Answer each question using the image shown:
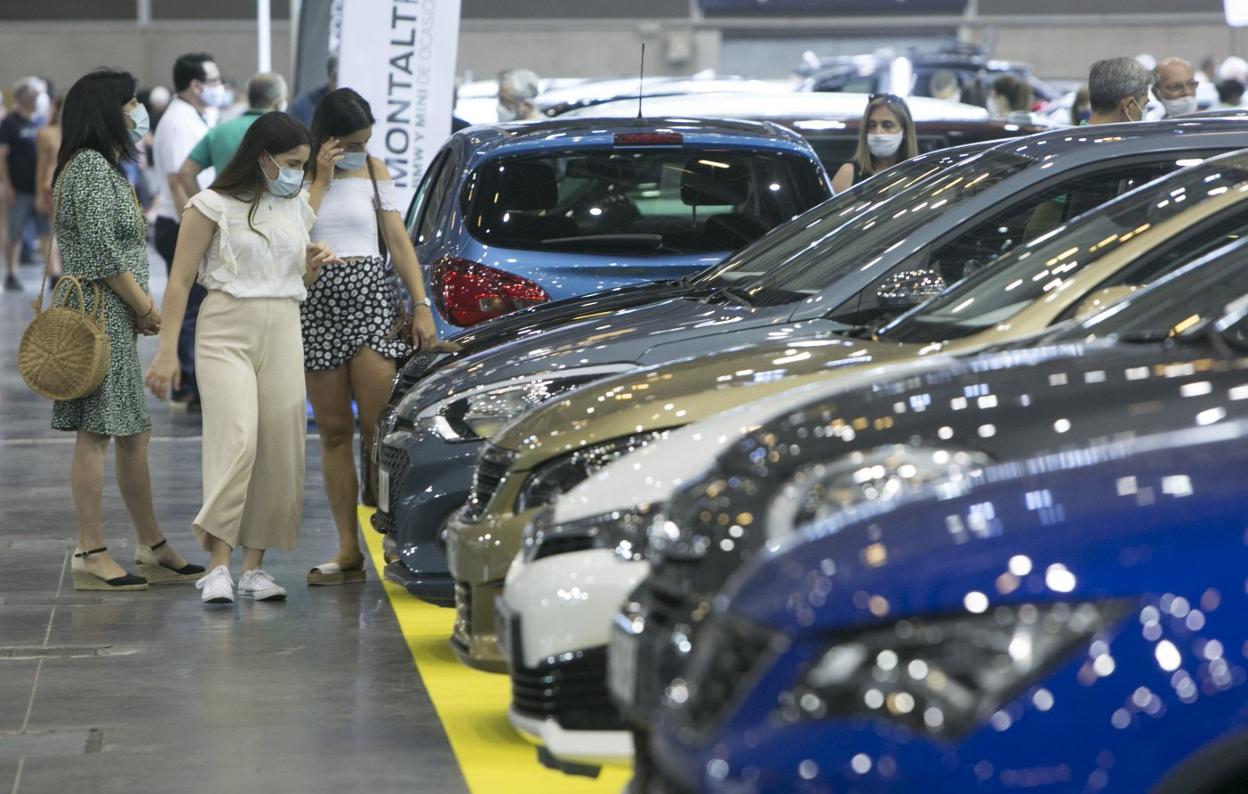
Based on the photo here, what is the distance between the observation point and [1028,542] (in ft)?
8.36

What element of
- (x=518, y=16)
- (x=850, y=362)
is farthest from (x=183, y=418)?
(x=518, y=16)

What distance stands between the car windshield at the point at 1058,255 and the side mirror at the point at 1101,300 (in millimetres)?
134

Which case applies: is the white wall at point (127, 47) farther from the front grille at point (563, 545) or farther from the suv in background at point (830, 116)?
the front grille at point (563, 545)

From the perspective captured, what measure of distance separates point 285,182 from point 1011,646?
193 inches

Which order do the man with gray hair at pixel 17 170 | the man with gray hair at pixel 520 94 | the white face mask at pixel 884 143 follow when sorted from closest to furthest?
the white face mask at pixel 884 143, the man with gray hair at pixel 520 94, the man with gray hair at pixel 17 170

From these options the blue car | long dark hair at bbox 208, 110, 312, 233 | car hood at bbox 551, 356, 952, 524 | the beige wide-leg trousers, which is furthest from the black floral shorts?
the blue car

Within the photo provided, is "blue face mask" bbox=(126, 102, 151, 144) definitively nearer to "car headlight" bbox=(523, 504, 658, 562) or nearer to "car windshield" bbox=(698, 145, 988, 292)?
"car windshield" bbox=(698, 145, 988, 292)

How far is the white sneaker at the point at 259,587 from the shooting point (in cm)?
717

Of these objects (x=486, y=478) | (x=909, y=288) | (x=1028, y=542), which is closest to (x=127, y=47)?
(x=909, y=288)

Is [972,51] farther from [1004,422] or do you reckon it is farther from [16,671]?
[1004,422]

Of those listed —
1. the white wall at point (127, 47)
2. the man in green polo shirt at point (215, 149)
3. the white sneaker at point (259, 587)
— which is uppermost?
the man in green polo shirt at point (215, 149)

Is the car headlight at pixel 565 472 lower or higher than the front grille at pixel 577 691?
higher

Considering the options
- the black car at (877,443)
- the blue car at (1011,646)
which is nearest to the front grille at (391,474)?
the black car at (877,443)

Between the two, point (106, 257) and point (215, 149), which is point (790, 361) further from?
point (215, 149)
